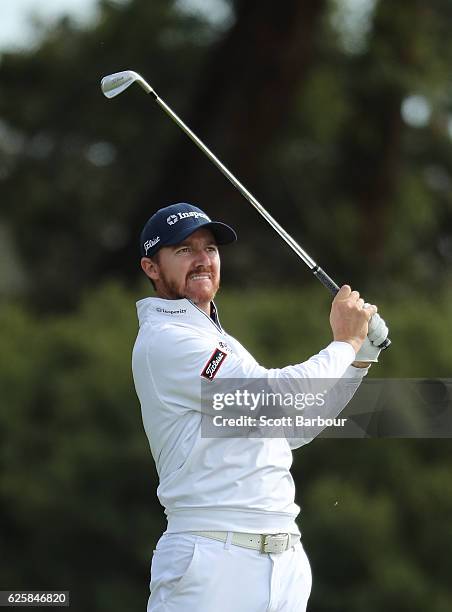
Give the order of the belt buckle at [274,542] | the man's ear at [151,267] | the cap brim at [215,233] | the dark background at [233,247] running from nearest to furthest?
the belt buckle at [274,542] → the cap brim at [215,233] → the man's ear at [151,267] → the dark background at [233,247]

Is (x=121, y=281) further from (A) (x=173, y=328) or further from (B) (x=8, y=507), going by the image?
(A) (x=173, y=328)

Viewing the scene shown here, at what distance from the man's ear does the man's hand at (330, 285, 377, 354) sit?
484 mm

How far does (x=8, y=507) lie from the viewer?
7.96 metres

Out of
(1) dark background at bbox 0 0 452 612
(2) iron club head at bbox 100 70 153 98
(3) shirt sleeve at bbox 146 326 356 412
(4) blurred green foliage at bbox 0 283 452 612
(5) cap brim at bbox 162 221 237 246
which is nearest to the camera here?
(3) shirt sleeve at bbox 146 326 356 412

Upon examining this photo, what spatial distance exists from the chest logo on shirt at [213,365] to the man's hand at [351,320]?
11.2 inches

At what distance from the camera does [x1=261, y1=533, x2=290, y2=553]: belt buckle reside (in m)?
3.22

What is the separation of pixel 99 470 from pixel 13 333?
1468 millimetres

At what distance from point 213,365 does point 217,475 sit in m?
0.26

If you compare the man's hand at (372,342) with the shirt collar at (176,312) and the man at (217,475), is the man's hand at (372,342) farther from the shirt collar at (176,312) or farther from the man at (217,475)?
the shirt collar at (176,312)

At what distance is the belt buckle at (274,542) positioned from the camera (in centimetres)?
322

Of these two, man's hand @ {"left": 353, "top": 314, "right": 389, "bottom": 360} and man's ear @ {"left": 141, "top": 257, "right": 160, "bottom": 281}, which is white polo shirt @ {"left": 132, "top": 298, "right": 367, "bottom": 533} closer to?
man's hand @ {"left": 353, "top": 314, "right": 389, "bottom": 360}

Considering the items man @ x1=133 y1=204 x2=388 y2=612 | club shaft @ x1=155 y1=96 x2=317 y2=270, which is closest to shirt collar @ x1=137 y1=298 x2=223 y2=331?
man @ x1=133 y1=204 x2=388 y2=612

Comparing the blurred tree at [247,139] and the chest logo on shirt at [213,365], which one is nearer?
the chest logo on shirt at [213,365]

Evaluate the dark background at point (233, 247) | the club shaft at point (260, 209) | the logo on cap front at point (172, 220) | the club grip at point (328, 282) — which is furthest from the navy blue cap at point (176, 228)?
the dark background at point (233, 247)
